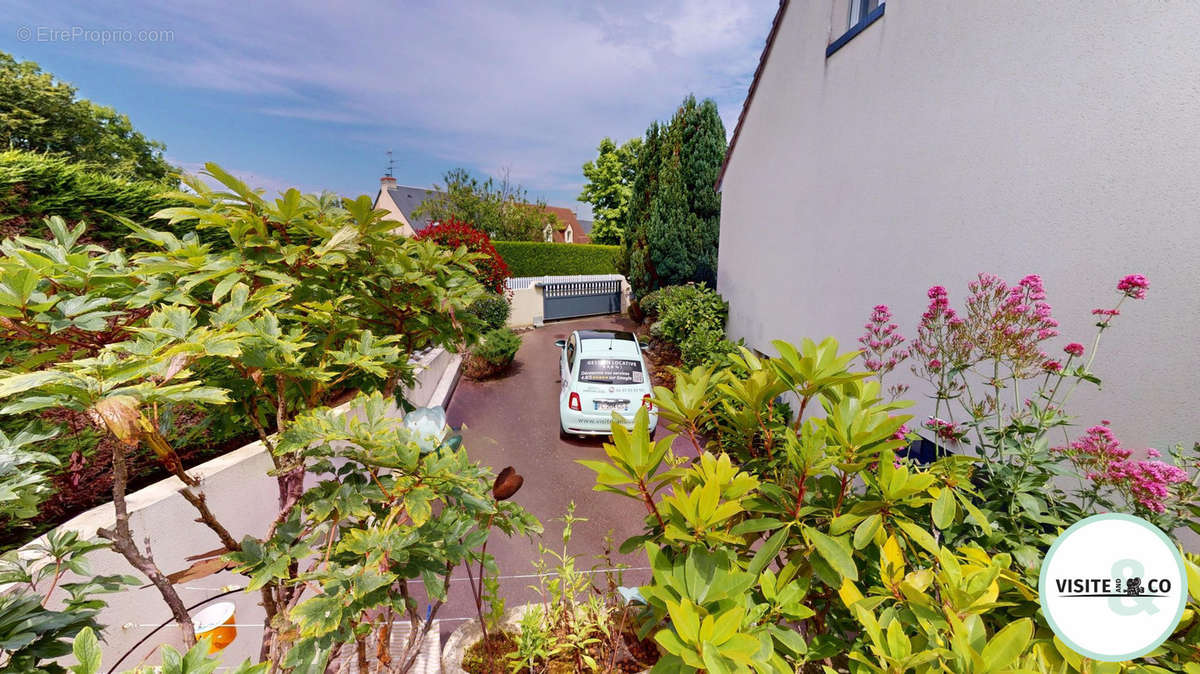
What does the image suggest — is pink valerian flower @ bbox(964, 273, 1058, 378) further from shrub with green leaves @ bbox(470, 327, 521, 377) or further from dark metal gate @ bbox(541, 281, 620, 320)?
dark metal gate @ bbox(541, 281, 620, 320)

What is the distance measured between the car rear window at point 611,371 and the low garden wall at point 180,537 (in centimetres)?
460

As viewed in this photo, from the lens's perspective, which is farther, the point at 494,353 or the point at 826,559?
the point at 494,353

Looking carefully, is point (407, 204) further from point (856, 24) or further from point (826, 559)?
point (826, 559)

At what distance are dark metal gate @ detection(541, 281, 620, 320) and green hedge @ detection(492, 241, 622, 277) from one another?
1301 millimetres

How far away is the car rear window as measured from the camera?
716 centimetres

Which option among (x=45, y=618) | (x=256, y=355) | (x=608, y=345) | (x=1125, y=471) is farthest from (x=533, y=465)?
(x=1125, y=471)

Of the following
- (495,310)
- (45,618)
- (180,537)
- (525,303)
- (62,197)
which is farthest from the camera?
(525,303)

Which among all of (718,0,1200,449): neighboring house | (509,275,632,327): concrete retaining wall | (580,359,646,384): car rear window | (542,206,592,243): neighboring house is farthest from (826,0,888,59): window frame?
(542,206,592,243): neighboring house

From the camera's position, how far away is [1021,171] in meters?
2.92

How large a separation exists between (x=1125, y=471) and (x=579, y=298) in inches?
712

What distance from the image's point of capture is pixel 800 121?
20.0 ft

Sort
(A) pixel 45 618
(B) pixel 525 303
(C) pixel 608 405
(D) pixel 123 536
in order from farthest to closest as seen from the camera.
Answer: (B) pixel 525 303
(C) pixel 608 405
(D) pixel 123 536
(A) pixel 45 618

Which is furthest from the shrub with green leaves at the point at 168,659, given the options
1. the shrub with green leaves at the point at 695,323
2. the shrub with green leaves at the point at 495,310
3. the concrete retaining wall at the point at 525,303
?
the concrete retaining wall at the point at 525,303

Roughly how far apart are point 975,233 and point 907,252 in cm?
71
